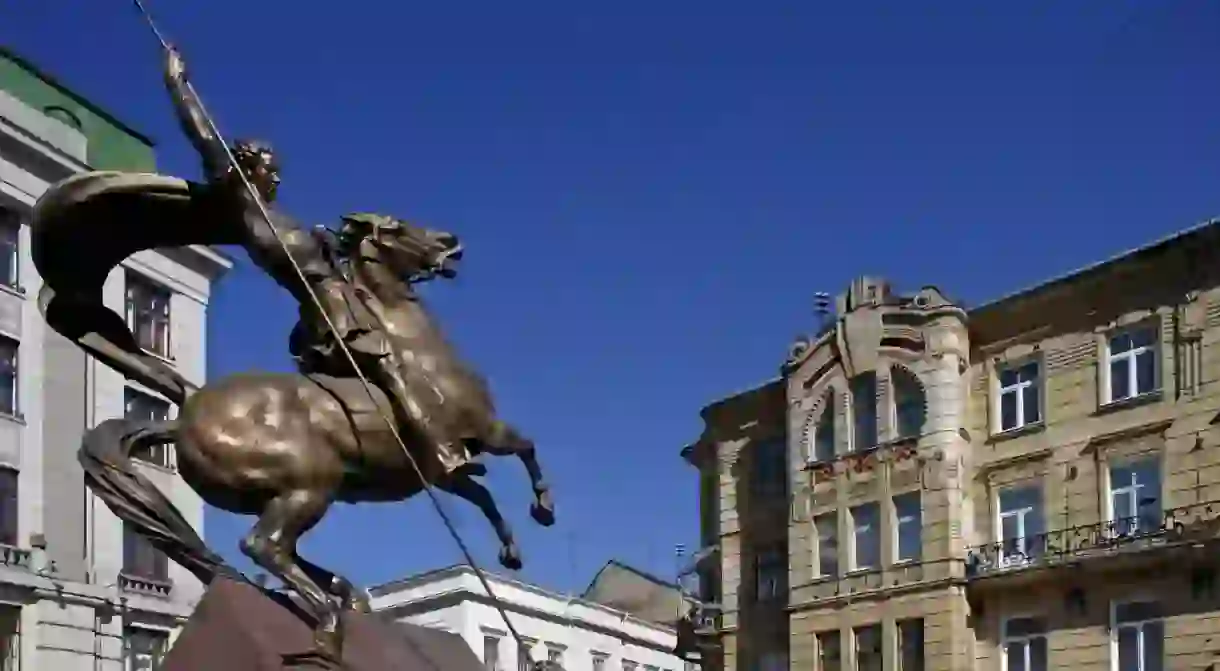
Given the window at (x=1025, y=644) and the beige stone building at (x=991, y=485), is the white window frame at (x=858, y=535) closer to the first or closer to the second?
the beige stone building at (x=991, y=485)

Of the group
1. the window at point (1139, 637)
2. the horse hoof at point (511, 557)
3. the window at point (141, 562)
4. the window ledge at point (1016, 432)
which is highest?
the window ledge at point (1016, 432)

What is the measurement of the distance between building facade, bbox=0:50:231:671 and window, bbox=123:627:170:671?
0.11 ft

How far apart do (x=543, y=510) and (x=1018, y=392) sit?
27.2 meters

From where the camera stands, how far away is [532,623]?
1713 inches

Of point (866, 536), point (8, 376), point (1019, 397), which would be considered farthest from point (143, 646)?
point (1019, 397)

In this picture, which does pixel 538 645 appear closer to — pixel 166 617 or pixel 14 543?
pixel 166 617

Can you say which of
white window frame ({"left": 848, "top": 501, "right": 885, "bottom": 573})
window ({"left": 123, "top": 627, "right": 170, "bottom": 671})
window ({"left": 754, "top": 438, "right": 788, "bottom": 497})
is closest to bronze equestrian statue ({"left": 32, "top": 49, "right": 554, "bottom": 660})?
window ({"left": 123, "top": 627, "right": 170, "bottom": 671})

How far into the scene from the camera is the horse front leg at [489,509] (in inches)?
306

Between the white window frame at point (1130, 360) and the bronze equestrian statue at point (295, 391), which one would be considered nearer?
the bronze equestrian statue at point (295, 391)

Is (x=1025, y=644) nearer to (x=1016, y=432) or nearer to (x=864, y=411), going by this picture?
(x=1016, y=432)

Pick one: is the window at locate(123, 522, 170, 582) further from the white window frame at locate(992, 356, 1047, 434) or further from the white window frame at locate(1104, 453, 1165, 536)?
the white window frame at locate(1104, 453, 1165, 536)

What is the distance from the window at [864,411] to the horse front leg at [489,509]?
27.8 m

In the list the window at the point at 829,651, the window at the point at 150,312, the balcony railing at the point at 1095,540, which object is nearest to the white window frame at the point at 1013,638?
the balcony railing at the point at 1095,540

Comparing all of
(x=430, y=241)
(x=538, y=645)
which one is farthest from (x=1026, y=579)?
(x=430, y=241)
